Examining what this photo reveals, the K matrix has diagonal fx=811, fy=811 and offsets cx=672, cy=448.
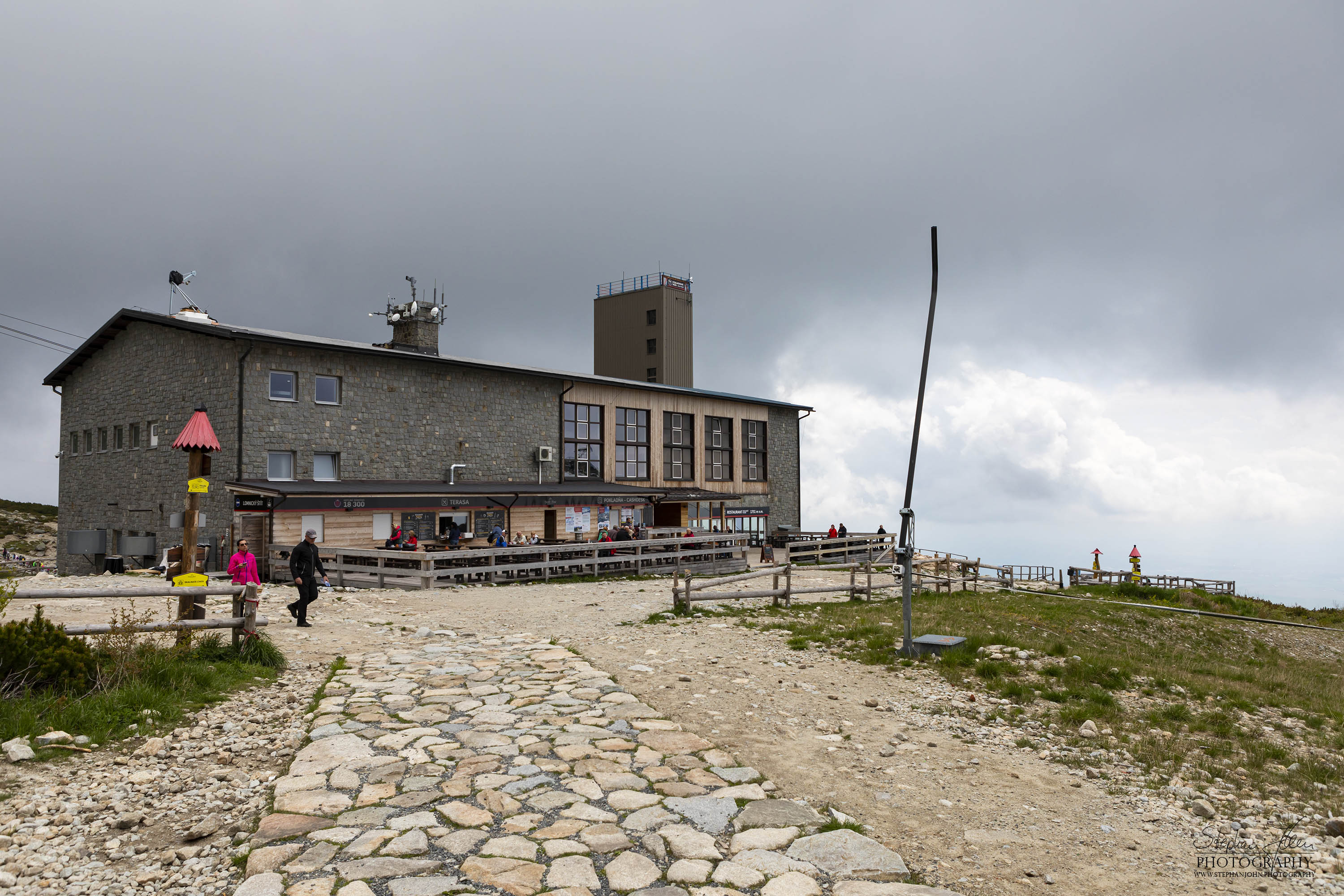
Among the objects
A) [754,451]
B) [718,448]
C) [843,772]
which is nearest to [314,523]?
[843,772]

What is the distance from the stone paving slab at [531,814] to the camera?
5.01 m

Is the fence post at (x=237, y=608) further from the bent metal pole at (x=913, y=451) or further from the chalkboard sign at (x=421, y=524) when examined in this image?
the chalkboard sign at (x=421, y=524)

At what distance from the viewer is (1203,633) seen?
21.9 m

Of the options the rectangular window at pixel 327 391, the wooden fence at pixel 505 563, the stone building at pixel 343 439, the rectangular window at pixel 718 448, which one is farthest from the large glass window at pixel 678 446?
the rectangular window at pixel 327 391

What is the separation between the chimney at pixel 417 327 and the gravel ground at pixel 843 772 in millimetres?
19815

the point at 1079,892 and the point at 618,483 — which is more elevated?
the point at 618,483

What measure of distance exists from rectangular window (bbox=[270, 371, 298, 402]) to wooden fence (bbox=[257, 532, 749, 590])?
520cm

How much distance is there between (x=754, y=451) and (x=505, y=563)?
21936 millimetres

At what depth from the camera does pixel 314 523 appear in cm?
2361

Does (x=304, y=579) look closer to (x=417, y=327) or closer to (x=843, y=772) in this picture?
(x=843, y=772)

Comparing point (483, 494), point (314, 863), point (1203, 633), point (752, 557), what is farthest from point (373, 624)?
point (752, 557)

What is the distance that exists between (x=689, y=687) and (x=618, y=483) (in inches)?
1023

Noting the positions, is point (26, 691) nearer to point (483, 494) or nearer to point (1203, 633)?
point (483, 494)

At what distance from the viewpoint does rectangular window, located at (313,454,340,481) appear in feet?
85.6
